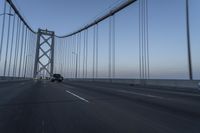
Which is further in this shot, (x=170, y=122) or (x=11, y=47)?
(x=11, y=47)

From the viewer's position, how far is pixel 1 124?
6.27 meters

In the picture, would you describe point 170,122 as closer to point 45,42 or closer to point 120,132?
point 120,132

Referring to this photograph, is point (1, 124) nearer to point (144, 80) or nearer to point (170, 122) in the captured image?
→ point (170, 122)

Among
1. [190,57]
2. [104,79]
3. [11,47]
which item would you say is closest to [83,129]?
[190,57]

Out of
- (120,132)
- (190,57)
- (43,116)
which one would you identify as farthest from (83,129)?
(190,57)

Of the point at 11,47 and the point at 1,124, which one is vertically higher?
the point at 11,47

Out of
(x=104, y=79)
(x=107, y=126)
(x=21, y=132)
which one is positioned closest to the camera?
(x=21, y=132)

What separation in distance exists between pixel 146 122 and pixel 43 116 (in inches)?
119

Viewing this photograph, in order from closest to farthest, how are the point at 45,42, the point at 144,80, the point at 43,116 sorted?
the point at 43,116
the point at 144,80
the point at 45,42

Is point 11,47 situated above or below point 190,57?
above

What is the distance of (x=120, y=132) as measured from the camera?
5.41 metres

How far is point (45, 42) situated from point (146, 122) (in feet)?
318

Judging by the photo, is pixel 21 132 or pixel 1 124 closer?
pixel 21 132

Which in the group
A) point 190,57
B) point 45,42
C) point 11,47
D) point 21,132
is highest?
point 45,42
